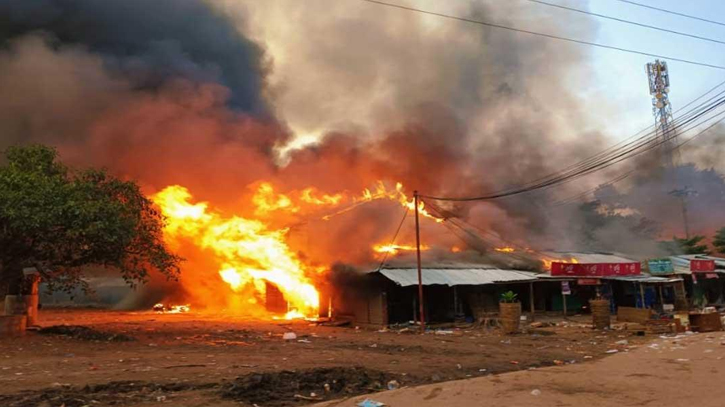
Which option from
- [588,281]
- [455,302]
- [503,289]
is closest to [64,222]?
[455,302]

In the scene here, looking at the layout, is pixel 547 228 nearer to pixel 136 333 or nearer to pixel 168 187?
pixel 168 187

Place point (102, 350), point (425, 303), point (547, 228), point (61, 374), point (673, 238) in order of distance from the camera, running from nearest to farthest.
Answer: point (61, 374) → point (102, 350) → point (425, 303) → point (547, 228) → point (673, 238)

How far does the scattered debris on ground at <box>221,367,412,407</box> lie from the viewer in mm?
7645

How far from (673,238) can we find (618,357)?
3888 cm

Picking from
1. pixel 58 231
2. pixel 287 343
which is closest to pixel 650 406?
pixel 287 343

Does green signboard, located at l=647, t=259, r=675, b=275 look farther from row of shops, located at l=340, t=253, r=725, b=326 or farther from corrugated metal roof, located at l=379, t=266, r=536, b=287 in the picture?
corrugated metal roof, located at l=379, t=266, r=536, b=287

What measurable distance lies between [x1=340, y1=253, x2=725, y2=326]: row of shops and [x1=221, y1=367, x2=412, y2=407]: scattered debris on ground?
40.2 ft

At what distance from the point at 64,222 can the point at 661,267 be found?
28030 millimetres

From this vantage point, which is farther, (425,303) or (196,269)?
(196,269)

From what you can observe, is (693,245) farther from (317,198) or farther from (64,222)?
(64,222)

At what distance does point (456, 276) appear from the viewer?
79.6 feet

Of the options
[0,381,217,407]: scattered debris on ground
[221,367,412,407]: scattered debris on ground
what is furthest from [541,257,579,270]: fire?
[0,381,217,407]: scattered debris on ground

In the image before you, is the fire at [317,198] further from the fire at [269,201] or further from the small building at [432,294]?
the small building at [432,294]

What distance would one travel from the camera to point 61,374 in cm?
959
